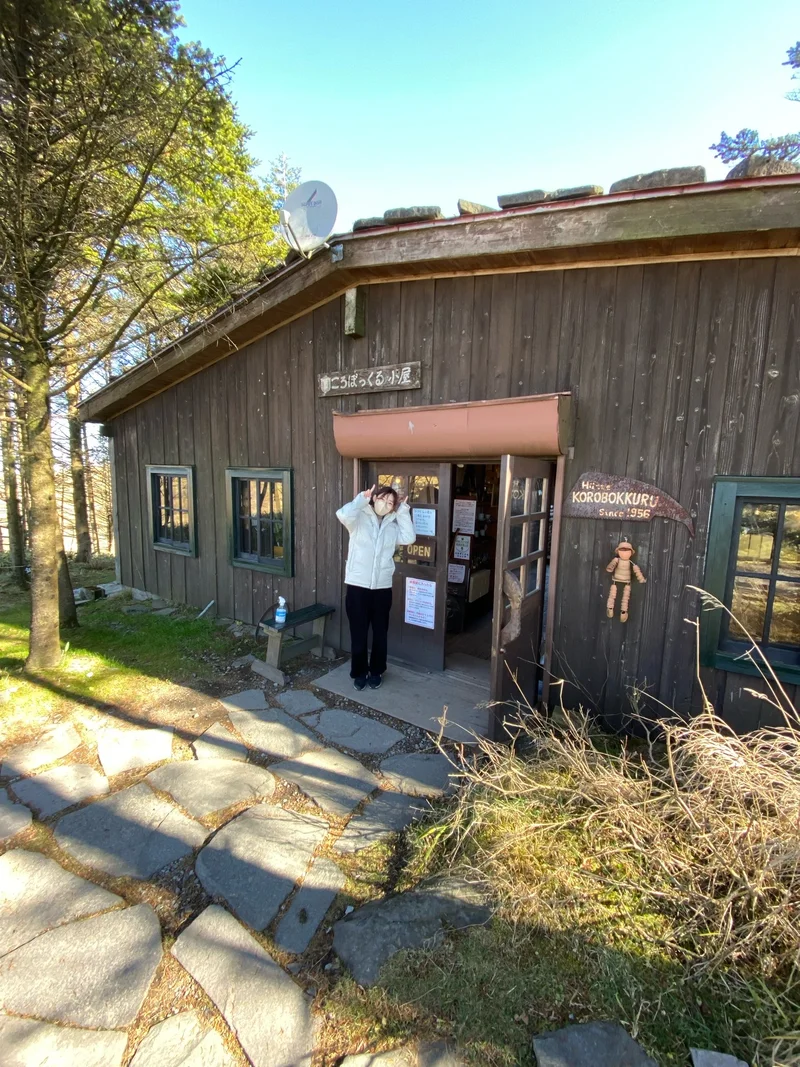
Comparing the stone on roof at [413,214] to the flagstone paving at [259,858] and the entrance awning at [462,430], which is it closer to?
the entrance awning at [462,430]

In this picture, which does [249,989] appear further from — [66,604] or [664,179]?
[66,604]

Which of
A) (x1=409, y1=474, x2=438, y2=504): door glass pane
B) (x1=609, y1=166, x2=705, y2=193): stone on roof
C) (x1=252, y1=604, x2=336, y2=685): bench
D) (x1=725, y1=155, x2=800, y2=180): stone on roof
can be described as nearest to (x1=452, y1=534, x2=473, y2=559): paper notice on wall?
(x1=409, y1=474, x2=438, y2=504): door glass pane

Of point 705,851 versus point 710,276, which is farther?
point 710,276

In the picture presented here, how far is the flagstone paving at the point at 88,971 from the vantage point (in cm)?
163

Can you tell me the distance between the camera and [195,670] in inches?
180

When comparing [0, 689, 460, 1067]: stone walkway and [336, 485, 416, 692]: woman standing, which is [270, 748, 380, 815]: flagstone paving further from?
[336, 485, 416, 692]: woman standing

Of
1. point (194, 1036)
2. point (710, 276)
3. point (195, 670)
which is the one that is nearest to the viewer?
point (194, 1036)

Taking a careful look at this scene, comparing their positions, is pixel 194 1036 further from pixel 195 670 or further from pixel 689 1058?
pixel 195 670

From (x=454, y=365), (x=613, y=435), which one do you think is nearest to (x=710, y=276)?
(x=613, y=435)

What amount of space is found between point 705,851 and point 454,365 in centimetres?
352

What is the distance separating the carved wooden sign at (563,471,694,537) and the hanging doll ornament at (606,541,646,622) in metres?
0.23

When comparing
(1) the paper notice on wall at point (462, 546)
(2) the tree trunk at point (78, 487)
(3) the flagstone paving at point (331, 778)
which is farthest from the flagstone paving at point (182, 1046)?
(2) the tree trunk at point (78, 487)

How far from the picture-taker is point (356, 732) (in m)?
3.51

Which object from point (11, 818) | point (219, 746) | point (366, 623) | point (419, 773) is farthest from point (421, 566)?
point (11, 818)
